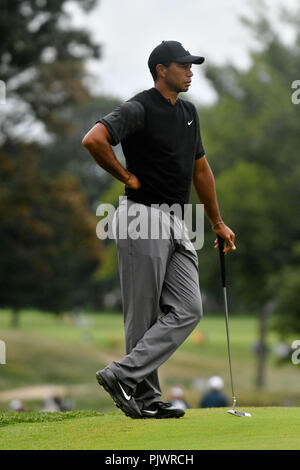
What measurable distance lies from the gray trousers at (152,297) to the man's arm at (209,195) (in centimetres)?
43

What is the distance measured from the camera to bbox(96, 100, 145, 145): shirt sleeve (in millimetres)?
6477

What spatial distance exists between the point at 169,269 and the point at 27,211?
2408 cm

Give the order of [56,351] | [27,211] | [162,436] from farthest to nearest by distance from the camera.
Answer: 1. [56,351]
2. [27,211]
3. [162,436]

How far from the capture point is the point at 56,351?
4106cm

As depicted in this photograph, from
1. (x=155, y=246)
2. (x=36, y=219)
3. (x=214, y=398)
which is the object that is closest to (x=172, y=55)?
(x=155, y=246)

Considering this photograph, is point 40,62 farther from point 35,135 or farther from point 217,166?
point 217,166

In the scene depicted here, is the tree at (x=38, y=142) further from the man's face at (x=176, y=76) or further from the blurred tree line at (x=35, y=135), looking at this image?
the man's face at (x=176, y=76)

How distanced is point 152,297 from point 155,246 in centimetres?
37

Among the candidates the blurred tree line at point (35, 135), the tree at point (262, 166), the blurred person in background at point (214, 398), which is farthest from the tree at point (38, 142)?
the blurred person in background at point (214, 398)

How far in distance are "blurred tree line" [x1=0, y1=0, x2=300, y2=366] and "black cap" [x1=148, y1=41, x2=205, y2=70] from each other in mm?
21577

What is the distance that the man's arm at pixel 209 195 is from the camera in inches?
286
